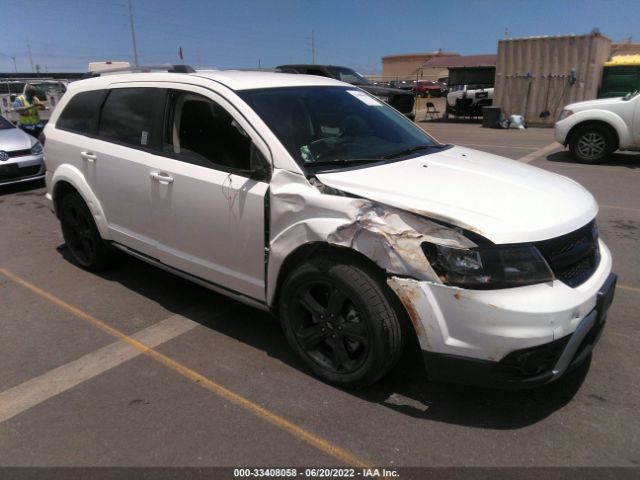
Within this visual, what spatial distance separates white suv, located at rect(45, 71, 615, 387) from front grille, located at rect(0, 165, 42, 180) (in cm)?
521

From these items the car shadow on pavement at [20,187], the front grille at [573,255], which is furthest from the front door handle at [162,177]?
the car shadow on pavement at [20,187]

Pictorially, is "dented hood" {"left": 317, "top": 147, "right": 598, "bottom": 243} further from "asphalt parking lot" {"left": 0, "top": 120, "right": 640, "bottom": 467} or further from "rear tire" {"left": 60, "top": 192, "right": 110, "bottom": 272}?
"rear tire" {"left": 60, "top": 192, "right": 110, "bottom": 272}

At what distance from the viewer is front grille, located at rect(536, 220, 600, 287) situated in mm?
2578

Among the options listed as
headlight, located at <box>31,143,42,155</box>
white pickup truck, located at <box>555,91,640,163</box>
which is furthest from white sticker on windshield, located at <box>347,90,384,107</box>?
white pickup truck, located at <box>555,91,640,163</box>

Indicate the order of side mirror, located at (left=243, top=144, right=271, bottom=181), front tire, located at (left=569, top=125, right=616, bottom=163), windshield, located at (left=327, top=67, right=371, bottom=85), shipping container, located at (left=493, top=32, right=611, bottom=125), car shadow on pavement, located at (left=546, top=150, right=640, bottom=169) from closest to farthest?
side mirror, located at (left=243, top=144, right=271, bottom=181) < front tire, located at (left=569, top=125, right=616, bottom=163) < car shadow on pavement, located at (left=546, top=150, right=640, bottom=169) < windshield, located at (left=327, top=67, right=371, bottom=85) < shipping container, located at (left=493, top=32, right=611, bottom=125)

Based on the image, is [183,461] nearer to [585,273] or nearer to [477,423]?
[477,423]

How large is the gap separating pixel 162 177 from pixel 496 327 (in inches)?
95.0

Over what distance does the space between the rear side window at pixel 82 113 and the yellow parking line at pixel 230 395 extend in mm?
1516

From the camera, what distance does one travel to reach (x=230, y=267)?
342cm

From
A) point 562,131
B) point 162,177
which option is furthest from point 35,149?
point 562,131

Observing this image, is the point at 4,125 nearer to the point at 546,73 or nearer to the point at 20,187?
the point at 20,187

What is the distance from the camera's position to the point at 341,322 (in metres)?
2.91

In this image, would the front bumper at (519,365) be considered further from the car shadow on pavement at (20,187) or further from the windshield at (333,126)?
the car shadow on pavement at (20,187)

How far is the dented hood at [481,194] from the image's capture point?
2.53 meters
